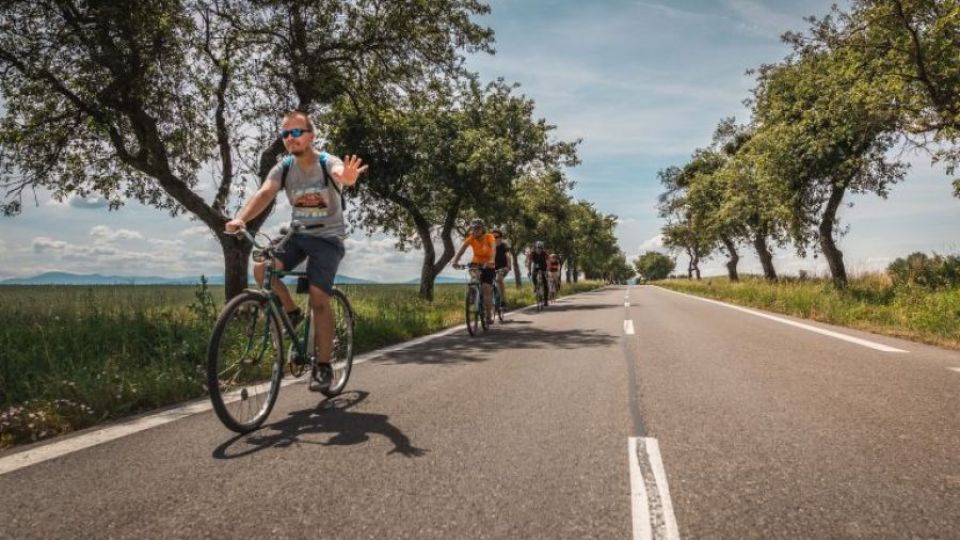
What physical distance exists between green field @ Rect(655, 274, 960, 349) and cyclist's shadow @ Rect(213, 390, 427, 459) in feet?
28.6

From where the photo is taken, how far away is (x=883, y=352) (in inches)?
289

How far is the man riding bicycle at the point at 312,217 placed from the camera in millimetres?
4332

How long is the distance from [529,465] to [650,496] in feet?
2.30

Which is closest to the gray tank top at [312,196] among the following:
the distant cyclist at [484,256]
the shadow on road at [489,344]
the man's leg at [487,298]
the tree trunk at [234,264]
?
the shadow on road at [489,344]

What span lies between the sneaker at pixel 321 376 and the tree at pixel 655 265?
192m

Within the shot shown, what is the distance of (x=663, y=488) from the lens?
2.74m

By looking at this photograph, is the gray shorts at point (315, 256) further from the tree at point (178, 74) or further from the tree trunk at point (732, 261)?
the tree trunk at point (732, 261)

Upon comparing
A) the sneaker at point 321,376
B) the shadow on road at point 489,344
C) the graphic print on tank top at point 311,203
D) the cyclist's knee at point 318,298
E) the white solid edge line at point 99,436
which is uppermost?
the graphic print on tank top at point 311,203

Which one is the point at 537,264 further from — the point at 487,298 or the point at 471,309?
the point at 471,309

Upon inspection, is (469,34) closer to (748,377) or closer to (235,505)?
(748,377)

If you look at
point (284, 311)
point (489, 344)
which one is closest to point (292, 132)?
point (284, 311)

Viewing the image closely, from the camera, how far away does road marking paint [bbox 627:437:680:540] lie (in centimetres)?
230

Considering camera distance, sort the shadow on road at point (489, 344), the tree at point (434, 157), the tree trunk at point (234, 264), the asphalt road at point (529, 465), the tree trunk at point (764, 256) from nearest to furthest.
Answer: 1. the asphalt road at point (529, 465)
2. the shadow on road at point (489, 344)
3. the tree trunk at point (234, 264)
4. the tree at point (434, 157)
5. the tree trunk at point (764, 256)

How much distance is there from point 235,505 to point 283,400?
234 cm
